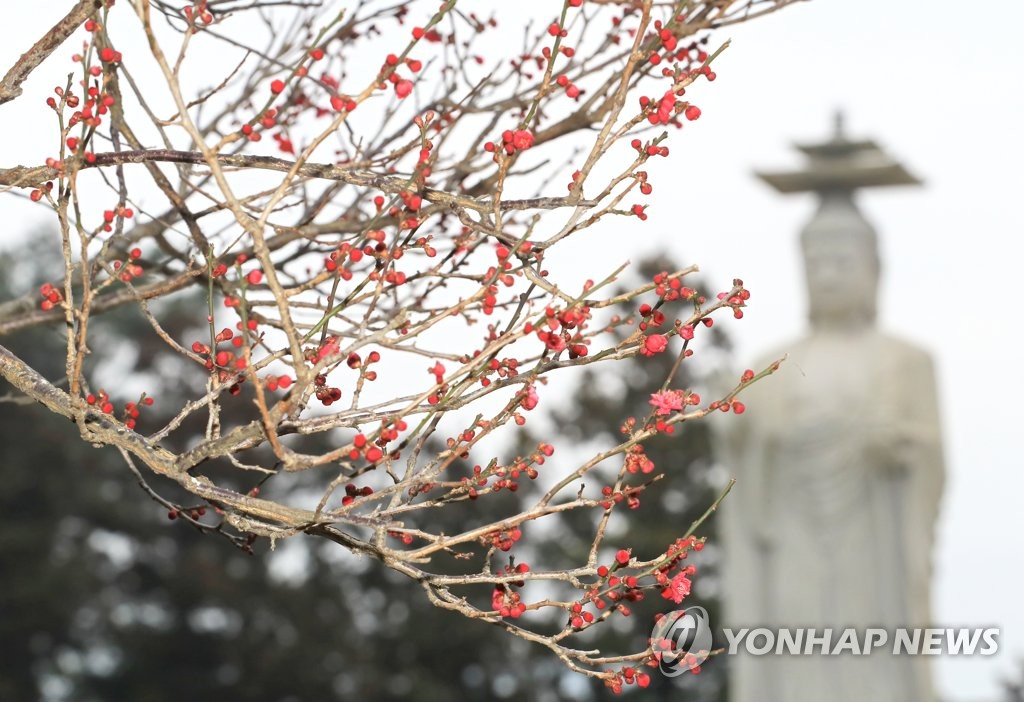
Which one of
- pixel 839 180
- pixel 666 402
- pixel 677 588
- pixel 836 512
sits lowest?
pixel 677 588

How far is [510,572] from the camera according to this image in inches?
83.4

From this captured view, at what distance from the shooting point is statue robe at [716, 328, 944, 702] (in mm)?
7824

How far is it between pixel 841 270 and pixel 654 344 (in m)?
6.94

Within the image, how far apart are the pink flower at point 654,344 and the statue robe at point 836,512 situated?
614 cm

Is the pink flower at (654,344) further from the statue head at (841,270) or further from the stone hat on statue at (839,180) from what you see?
the stone hat on statue at (839,180)

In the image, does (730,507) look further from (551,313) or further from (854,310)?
(551,313)

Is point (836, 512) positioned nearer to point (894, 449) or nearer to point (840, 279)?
point (894, 449)

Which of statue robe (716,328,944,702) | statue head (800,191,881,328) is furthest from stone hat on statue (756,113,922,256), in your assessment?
statue robe (716,328,944,702)

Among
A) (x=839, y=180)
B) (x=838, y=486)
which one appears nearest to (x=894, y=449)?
(x=838, y=486)

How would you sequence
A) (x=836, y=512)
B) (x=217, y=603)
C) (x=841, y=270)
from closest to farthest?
(x=836, y=512), (x=841, y=270), (x=217, y=603)

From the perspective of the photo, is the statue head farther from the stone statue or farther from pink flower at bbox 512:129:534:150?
pink flower at bbox 512:129:534:150

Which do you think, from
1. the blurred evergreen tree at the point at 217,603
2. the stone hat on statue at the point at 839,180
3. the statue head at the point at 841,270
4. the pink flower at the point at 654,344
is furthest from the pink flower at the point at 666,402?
the blurred evergreen tree at the point at 217,603

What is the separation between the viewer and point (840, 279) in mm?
8617

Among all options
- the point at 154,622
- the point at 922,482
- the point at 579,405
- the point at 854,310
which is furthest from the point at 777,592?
the point at 154,622
